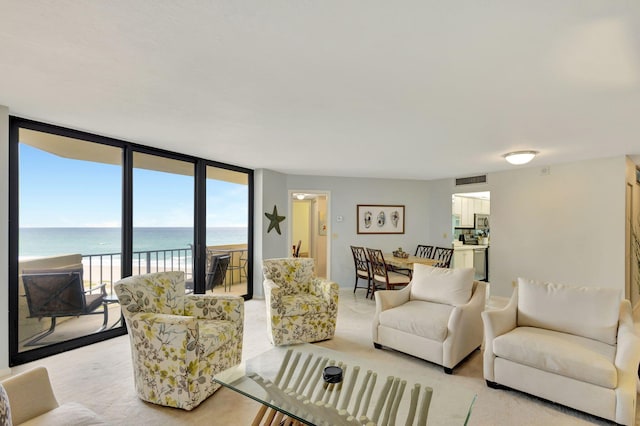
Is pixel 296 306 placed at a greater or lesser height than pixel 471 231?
lesser

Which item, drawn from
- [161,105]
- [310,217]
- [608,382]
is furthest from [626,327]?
[310,217]

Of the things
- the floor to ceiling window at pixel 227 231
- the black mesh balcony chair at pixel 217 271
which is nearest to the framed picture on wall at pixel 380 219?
the floor to ceiling window at pixel 227 231

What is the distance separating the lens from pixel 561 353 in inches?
88.7

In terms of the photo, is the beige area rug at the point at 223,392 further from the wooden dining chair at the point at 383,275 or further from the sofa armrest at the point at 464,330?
the wooden dining chair at the point at 383,275

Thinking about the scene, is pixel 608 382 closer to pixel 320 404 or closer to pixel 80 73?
pixel 320 404

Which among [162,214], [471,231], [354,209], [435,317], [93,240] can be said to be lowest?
[435,317]

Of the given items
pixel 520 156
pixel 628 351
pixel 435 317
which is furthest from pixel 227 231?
pixel 628 351

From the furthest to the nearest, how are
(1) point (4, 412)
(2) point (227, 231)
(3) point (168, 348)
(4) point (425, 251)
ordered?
(4) point (425, 251)
(2) point (227, 231)
(3) point (168, 348)
(1) point (4, 412)

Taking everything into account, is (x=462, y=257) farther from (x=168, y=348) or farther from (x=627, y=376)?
(x=168, y=348)

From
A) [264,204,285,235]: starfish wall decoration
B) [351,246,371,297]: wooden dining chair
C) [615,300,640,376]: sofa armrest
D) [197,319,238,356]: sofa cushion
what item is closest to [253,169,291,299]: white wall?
[264,204,285,235]: starfish wall decoration

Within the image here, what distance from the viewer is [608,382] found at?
6.79 feet

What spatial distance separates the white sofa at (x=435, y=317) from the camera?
285cm

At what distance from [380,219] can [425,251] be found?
3.65 feet

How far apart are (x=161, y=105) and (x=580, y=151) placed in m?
4.68
